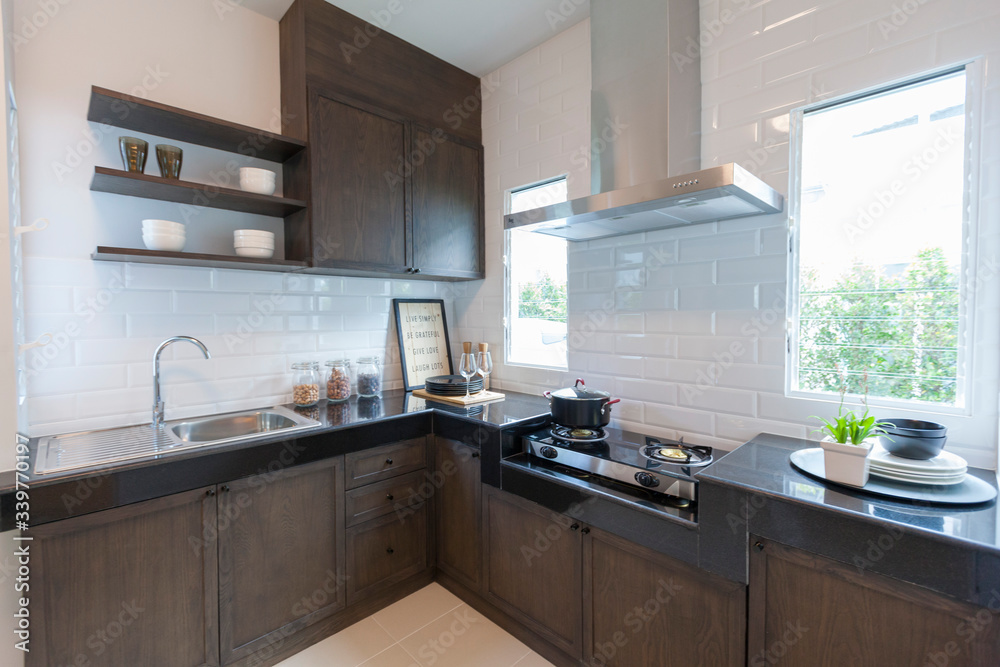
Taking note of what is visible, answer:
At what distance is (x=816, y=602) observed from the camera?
1.18 meters

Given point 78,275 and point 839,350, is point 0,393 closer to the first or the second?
point 78,275

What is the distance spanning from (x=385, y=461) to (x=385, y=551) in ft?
1.45

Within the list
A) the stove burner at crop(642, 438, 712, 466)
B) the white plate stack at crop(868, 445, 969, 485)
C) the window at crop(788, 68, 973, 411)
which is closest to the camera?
the white plate stack at crop(868, 445, 969, 485)

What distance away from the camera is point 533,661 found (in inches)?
73.0

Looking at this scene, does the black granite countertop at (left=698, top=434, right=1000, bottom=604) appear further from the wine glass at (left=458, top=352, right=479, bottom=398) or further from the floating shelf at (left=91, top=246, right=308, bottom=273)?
the floating shelf at (left=91, top=246, right=308, bottom=273)

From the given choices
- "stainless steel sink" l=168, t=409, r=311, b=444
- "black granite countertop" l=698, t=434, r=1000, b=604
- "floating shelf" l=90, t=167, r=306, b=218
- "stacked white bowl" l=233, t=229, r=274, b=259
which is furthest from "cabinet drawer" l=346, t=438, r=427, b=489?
"black granite countertop" l=698, t=434, r=1000, b=604

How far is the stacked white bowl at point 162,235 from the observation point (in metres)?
1.77

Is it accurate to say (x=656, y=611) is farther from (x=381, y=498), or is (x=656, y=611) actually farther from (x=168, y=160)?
(x=168, y=160)

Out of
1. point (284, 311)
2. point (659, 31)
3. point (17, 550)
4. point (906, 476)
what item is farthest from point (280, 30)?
point (906, 476)

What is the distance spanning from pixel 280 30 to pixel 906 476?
3209 millimetres

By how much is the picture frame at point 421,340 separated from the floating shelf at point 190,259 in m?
0.80

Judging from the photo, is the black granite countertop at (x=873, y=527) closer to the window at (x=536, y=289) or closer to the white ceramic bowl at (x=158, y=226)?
the window at (x=536, y=289)

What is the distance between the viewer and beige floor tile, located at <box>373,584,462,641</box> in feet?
6.73

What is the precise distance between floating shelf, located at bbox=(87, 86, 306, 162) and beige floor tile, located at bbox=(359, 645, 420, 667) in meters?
2.30
